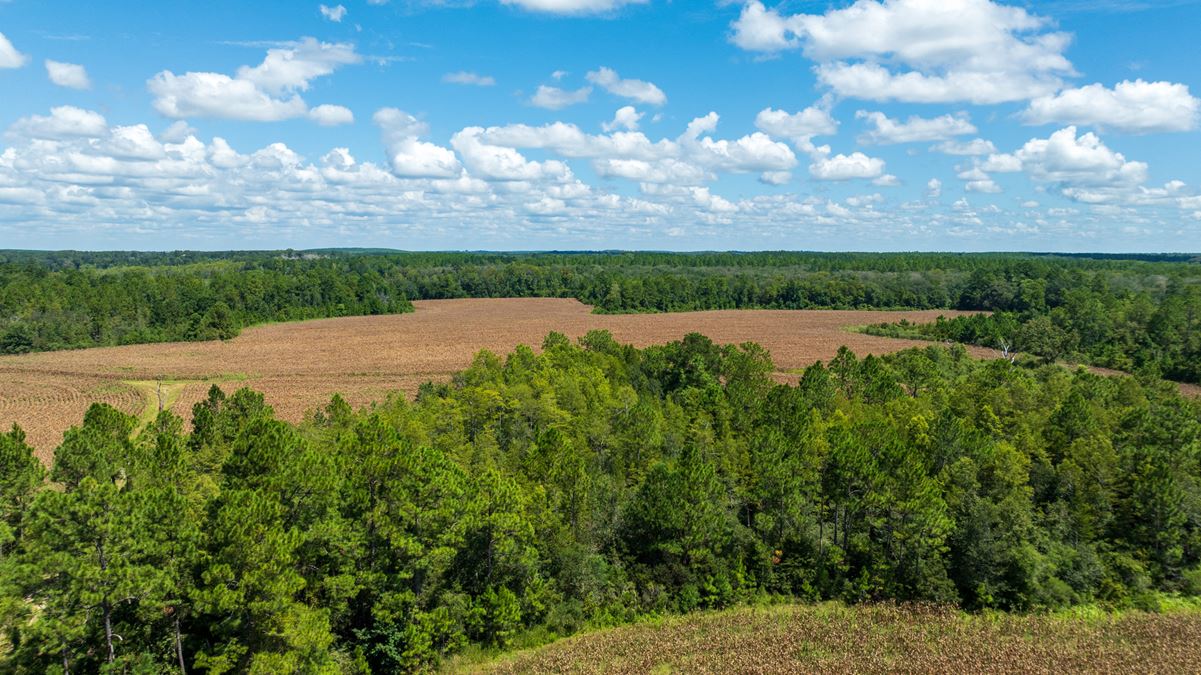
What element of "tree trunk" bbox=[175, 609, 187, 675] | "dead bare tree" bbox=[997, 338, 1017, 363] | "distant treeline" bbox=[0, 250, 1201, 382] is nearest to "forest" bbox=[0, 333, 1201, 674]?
"tree trunk" bbox=[175, 609, 187, 675]

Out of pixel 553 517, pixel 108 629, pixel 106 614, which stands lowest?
pixel 108 629

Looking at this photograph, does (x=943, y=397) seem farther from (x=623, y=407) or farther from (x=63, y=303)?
(x=63, y=303)

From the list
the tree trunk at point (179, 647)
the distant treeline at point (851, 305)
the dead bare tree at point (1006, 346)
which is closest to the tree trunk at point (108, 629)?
the tree trunk at point (179, 647)

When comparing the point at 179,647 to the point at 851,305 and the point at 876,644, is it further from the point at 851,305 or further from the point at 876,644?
the point at 851,305

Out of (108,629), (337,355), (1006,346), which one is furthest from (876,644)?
(337,355)

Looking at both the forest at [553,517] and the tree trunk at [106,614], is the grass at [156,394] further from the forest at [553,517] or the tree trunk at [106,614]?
the tree trunk at [106,614]

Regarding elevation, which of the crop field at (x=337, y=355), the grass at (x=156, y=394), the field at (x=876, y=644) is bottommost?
the field at (x=876, y=644)
